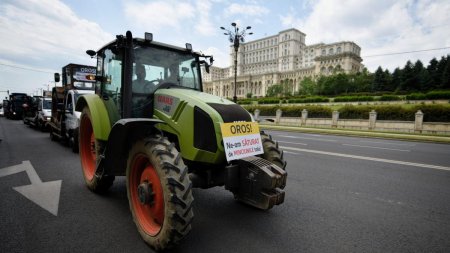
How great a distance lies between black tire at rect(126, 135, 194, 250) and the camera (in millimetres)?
2721

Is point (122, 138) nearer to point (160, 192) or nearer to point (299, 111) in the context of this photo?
point (160, 192)

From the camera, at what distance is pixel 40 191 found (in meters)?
4.95

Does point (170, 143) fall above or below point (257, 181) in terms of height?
above

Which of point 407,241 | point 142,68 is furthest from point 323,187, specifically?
point 142,68

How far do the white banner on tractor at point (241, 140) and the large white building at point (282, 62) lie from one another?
122018mm

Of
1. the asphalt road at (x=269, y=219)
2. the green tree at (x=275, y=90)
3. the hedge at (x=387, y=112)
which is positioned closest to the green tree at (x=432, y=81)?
the hedge at (x=387, y=112)

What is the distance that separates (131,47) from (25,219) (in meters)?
2.99

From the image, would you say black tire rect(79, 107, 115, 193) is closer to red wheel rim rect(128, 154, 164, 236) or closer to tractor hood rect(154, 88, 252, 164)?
red wheel rim rect(128, 154, 164, 236)

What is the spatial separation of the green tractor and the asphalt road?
0.50 m

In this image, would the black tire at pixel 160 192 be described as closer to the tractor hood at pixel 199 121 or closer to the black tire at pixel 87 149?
the tractor hood at pixel 199 121

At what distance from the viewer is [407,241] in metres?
3.38

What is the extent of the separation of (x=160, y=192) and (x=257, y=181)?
123cm

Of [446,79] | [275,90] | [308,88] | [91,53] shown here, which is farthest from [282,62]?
[91,53]

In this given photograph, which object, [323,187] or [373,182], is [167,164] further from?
[373,182]
